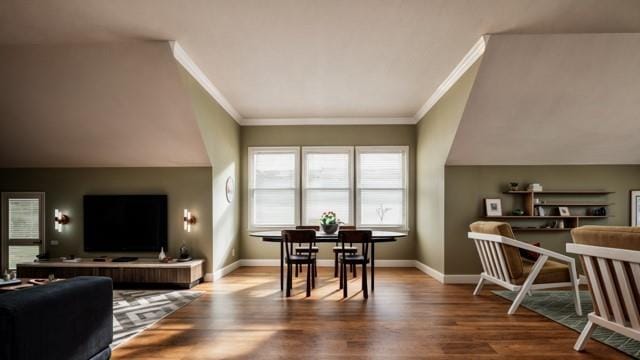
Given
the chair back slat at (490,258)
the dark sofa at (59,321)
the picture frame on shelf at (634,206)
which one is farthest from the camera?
the picture frame on shelf at (634,206)

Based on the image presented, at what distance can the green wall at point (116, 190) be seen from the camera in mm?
5609

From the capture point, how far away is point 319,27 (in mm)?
3574

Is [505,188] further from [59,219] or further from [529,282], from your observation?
[59,219]

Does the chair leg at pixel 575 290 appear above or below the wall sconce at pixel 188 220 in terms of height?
below

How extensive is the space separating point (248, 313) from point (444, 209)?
310cm

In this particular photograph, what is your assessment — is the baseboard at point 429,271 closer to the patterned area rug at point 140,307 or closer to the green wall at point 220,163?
the green wall at point 220,163

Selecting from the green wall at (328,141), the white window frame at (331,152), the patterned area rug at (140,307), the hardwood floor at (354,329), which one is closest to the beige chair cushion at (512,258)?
the hardwood floor at (354,329)

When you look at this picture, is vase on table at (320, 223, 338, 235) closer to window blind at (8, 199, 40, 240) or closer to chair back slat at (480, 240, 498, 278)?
chair back slat at (480, 240, 498, 278)

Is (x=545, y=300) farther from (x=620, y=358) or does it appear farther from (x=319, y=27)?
(x=319, y=27)

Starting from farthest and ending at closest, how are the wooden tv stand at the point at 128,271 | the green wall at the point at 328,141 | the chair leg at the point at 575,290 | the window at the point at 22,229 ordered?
the green wall at the point at 328,141, the window at the point at 22,229, the wooden tv stand at the point at 128,271, the chair leg at the point at 575,290

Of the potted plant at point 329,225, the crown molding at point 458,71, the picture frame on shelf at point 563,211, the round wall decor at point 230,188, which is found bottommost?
the potted plant at point 329,225

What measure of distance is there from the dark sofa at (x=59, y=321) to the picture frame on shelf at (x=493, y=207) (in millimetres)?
4819

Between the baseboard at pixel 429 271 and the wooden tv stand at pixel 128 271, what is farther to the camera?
the baseboard at pixel 429 271

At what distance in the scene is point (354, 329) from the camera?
3428 millimetres
